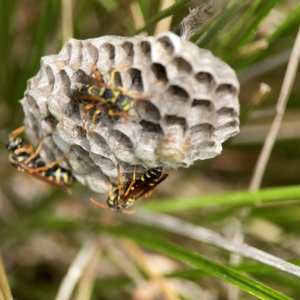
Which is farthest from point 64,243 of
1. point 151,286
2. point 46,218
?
point 151,286

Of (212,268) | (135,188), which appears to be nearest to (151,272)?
(212,268)

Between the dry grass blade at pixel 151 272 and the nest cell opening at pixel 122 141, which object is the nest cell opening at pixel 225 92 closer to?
the nest cell opening at pixel 122 141

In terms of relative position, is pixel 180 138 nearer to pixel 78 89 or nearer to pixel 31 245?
pixel 78 89

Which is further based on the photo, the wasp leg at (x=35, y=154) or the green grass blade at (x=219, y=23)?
the wasp leg at (x=35, y=154)

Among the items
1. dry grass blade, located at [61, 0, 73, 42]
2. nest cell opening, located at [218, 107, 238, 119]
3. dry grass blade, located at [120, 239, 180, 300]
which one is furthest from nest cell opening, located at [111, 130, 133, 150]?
dry grass blade, located at [120, 239, 180, 300]

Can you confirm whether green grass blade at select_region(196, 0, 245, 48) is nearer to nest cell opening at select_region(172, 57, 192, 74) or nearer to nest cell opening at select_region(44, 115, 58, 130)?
nest cell opening at select_region(172, 57, 192, 74)

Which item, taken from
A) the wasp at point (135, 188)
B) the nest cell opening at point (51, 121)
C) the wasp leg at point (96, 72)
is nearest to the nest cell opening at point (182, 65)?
the wasp leg at point (96, 72)
